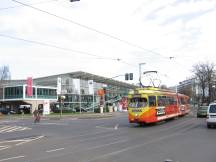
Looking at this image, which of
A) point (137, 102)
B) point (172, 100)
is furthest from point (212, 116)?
point (172, 100)

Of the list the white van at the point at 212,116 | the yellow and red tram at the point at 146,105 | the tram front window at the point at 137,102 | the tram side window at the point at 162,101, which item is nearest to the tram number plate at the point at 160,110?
the yellow and red tram at the point at 146,105

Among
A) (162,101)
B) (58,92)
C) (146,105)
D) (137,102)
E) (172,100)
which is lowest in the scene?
(146,105)

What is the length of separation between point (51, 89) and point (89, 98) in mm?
19930

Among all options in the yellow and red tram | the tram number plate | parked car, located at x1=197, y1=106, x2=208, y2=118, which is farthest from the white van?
parked car, located at x1=197, y1=106, x2=208, y2=118

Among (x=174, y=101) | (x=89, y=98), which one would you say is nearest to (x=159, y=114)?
(x=174, y=101)

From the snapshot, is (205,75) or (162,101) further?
(205,75)

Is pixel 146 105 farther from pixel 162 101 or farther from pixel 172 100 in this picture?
pixel 172 100

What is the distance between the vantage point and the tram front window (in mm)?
33938

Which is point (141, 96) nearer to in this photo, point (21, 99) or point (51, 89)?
point (21, 99)

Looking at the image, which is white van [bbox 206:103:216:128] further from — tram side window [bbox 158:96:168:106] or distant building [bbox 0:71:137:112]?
distant building [bbox 0:71:137:112]

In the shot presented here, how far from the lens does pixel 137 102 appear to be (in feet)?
112

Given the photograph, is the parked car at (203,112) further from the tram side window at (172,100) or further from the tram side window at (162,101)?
the tram side window at (162,101)

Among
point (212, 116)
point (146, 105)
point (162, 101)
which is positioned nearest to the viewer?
point (212, 116)

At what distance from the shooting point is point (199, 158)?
1409 cm
